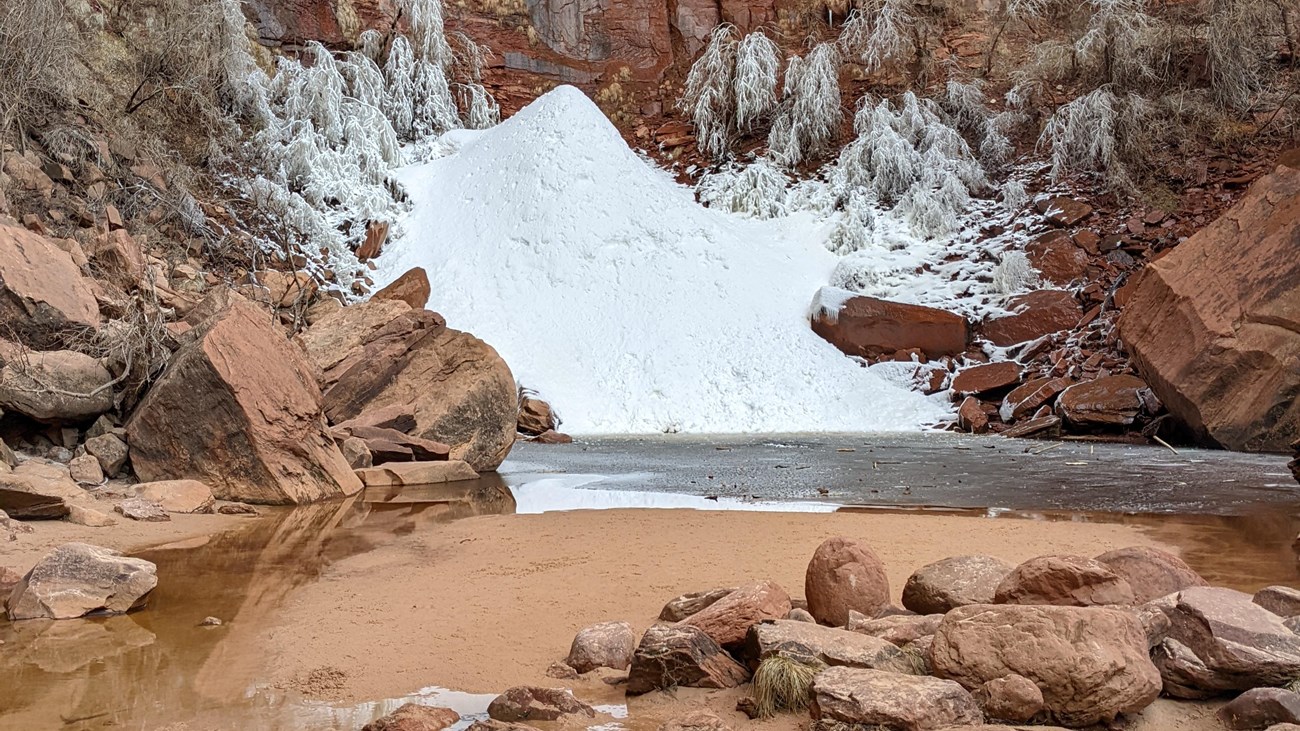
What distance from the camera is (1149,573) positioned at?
3.70 meters

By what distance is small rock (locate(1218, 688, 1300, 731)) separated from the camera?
8.71 feet

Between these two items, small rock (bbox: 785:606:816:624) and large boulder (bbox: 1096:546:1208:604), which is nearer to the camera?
small rock (bbox: 785:606:816:624)

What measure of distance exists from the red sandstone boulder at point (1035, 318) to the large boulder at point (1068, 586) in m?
12.4

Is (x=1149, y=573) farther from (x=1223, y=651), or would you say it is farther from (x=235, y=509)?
(x=235, y=509)

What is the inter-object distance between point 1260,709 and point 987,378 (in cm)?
1176

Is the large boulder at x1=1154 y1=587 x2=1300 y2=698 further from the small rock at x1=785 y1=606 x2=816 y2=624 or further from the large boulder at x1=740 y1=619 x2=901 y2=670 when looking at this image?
the small rock at x1=785 y1=606 x2=816 y2=624

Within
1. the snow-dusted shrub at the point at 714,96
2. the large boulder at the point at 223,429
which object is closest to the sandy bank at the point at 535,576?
the large boulder at the point at 223,429

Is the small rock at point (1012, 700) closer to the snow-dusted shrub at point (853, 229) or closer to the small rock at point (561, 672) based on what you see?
the small rock at point (561, 672)

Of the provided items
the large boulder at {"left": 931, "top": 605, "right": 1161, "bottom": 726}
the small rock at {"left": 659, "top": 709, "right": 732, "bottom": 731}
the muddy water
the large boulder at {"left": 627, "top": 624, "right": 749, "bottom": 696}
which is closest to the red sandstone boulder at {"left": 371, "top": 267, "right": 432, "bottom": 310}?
the muddy water

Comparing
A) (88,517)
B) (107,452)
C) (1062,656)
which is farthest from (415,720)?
(107,452)

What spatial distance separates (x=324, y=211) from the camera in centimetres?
1834

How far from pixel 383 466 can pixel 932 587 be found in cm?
612

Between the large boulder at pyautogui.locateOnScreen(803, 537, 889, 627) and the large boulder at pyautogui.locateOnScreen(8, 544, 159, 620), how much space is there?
9.37ft

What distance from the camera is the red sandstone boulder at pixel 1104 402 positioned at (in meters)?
11.9
